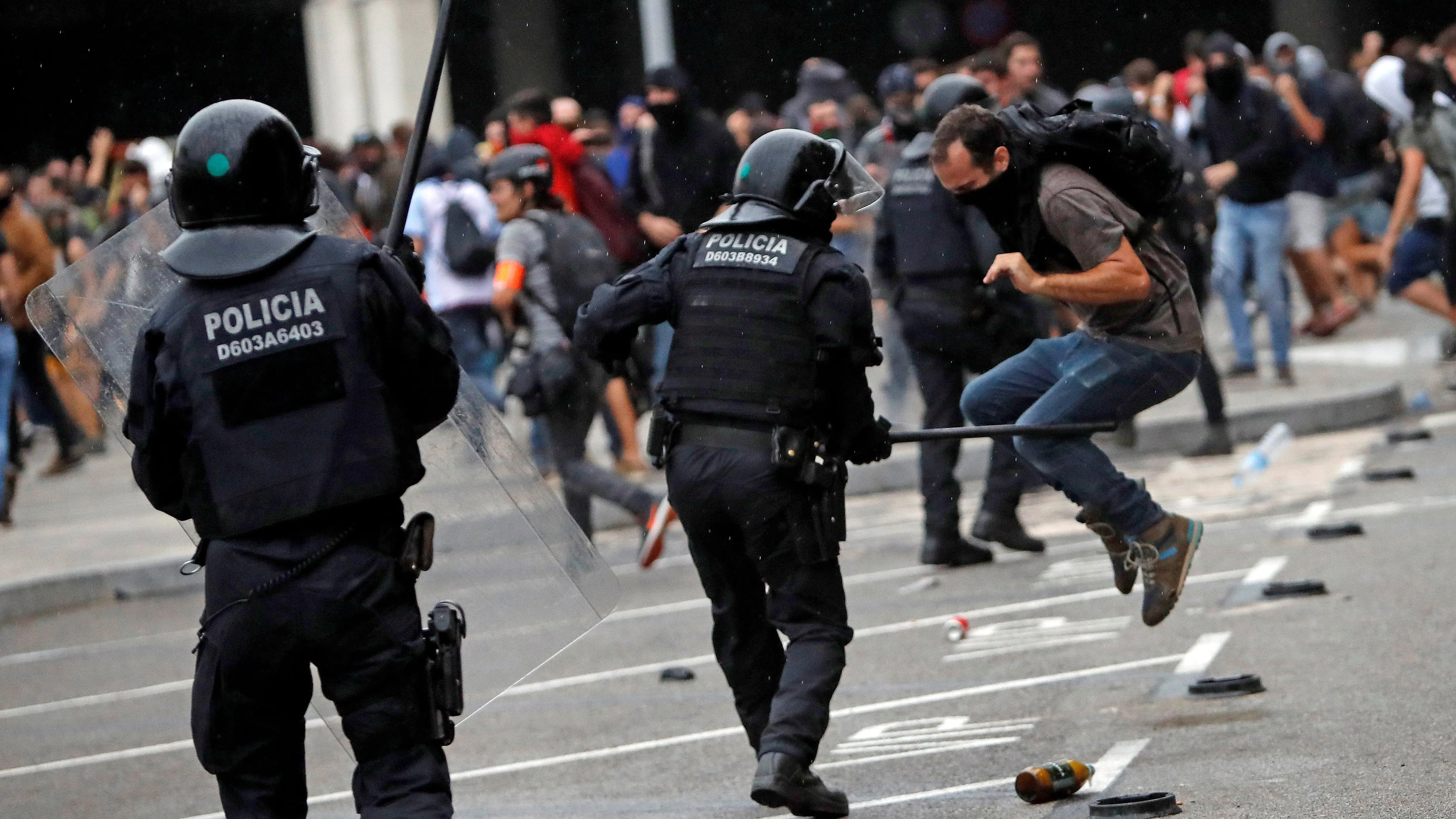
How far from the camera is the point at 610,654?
8.05 meters

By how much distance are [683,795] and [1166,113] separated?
11.1 meters

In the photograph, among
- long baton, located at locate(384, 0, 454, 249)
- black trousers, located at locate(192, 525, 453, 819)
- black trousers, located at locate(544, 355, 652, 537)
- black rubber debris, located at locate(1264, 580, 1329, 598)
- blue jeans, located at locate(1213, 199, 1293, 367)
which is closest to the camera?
black trousers, located at locate(192, 525, 453, 819)

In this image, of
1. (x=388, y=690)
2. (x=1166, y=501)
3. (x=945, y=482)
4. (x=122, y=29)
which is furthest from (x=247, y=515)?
(x=122, y=29)

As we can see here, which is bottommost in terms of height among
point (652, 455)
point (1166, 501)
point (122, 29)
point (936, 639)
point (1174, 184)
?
point (122, 29)

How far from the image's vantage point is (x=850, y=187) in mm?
5473

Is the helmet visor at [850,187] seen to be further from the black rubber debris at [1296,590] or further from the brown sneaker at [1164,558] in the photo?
the black rubber debris at [1296,590]

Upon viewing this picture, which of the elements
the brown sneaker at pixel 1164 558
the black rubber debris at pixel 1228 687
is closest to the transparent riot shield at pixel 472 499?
the brown sneaker at pixel 1164 558

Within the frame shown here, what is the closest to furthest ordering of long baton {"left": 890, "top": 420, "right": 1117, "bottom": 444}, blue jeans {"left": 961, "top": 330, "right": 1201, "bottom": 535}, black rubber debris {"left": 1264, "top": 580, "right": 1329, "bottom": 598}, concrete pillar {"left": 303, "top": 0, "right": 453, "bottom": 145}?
long baton {"left": 890, "top": 420, "right": 1117, "bottom": 444}, blue jeans {"left": 961, "top": 330, "right": 1201, "bottom": 535}, black rubber debris {"left": 1264, "top": 580, "right": 1329, "bottom": 598}, concrete pillar {"left": 303, "top": 0, "right": 453, "bottom": 145}

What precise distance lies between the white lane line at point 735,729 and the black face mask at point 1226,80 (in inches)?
259

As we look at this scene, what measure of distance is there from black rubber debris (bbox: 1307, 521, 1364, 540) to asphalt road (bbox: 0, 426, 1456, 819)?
0.19 feet

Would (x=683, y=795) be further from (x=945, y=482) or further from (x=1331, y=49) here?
(x=1331, y=49)

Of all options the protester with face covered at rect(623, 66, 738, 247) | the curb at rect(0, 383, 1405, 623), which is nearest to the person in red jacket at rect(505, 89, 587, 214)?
the protester with face covered at rect(623, 66, 738, 247)

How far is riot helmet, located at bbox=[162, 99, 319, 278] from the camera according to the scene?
4098 mm

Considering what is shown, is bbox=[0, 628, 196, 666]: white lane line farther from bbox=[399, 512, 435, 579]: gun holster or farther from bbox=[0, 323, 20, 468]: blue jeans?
bbox=[399, 512, 435, 579]: gun holster
